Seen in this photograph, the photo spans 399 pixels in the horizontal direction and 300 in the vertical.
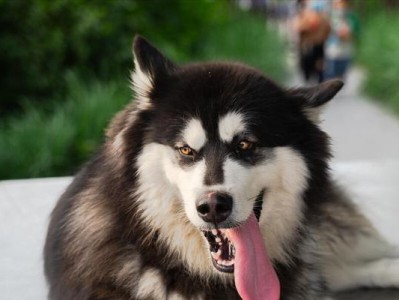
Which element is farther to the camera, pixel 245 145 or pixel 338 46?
pixel 338 46

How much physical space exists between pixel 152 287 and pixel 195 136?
0.66 meters

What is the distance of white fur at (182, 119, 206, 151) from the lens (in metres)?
2.86

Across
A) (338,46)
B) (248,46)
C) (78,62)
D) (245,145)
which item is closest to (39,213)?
(245,145)

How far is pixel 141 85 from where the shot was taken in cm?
303

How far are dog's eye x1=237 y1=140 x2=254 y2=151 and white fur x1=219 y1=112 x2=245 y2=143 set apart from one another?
0.04 m

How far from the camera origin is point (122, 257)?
3066mm

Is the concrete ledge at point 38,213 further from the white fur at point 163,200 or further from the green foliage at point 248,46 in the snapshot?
the green foliage at point 248,46

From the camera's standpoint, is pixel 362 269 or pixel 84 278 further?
pixel 362 269

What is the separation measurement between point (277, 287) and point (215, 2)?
947cm

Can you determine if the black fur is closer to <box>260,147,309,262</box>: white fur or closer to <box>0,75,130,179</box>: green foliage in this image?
<box>260,147,309,262</box>: white fur

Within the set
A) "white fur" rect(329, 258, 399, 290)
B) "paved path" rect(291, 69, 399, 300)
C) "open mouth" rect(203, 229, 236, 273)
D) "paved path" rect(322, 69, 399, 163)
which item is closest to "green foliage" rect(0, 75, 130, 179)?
"paved path" rect(291, 69, 399, 300)

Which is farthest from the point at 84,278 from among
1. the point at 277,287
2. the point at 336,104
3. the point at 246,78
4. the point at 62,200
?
the point at 336,104

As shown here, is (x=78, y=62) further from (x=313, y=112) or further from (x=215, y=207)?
(x=215, y=207)

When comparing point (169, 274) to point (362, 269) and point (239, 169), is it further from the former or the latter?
point (362, 269)
